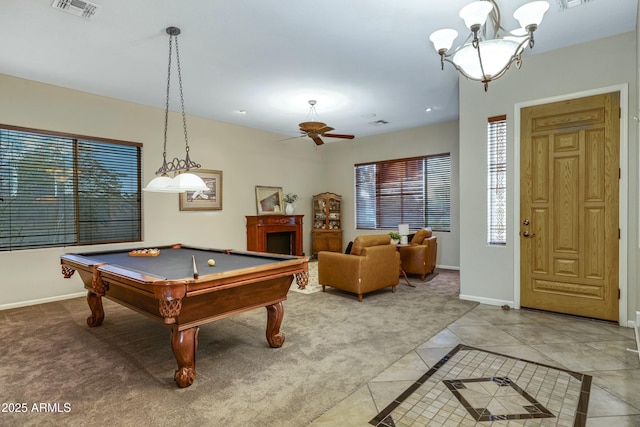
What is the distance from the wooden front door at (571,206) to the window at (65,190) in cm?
557

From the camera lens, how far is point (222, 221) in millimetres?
6680

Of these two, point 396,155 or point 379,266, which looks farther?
point 396,155

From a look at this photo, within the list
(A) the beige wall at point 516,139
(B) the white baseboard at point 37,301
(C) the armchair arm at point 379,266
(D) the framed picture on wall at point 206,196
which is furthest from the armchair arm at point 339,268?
(B) the white baseboard at point 37,301

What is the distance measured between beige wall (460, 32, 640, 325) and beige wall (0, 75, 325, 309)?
168 inches

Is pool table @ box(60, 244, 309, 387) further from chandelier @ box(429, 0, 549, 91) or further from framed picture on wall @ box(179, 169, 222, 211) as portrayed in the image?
framed picture on wall @ box(179, 169, 222, 211)

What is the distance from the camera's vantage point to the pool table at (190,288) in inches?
86.6

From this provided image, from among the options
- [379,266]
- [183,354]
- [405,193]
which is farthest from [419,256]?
[183,354]

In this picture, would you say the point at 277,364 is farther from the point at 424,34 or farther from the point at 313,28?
the point at 424,34

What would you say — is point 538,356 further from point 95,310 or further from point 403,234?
point 95,310

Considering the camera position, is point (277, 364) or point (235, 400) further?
point (277, 364)

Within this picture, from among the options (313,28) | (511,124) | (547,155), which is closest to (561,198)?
(547,155)

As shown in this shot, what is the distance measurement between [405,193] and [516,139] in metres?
3.63

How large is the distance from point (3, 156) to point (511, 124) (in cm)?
626

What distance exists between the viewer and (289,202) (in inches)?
309
